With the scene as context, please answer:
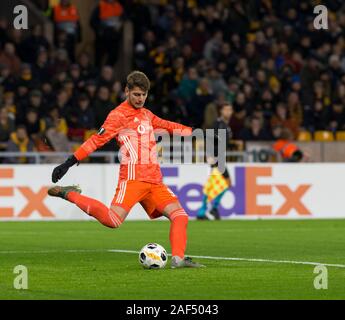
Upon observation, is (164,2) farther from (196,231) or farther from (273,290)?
(273,290)

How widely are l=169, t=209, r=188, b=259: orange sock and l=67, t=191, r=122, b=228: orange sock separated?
617 mm

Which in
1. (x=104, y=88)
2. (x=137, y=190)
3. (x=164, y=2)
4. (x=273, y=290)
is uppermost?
(x=164, y=2)

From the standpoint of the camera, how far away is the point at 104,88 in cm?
2762

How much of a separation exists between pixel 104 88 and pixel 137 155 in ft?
44.5

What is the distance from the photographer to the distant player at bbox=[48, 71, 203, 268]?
14008 millimetres

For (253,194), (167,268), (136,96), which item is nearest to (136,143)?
(136,96)

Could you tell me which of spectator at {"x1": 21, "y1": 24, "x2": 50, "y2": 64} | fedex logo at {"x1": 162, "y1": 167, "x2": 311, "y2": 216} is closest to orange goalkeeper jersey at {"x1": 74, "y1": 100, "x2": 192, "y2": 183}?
fedex logo at {"x1": 162, "y1": 167, "x2": 311, "y2": 216}

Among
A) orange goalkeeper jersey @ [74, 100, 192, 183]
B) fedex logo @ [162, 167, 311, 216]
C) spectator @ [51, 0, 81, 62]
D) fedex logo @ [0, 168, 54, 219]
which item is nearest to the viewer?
orange goalkeeper jersey @ [74, 100, 192, 183]

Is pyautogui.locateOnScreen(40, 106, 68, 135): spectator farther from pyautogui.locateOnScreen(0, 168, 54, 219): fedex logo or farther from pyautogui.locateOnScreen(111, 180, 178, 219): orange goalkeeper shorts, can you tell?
pyautogui.locateOnScreen(111, 180, 178, 219): orange goalkeeper shorts

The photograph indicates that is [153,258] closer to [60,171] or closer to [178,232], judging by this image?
[178,232]

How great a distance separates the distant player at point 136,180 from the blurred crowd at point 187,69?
11690 millimetres

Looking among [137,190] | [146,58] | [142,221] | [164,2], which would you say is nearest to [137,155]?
[137,190]

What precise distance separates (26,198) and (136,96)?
1136 cm

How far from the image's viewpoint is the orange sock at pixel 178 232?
45.7 feet
